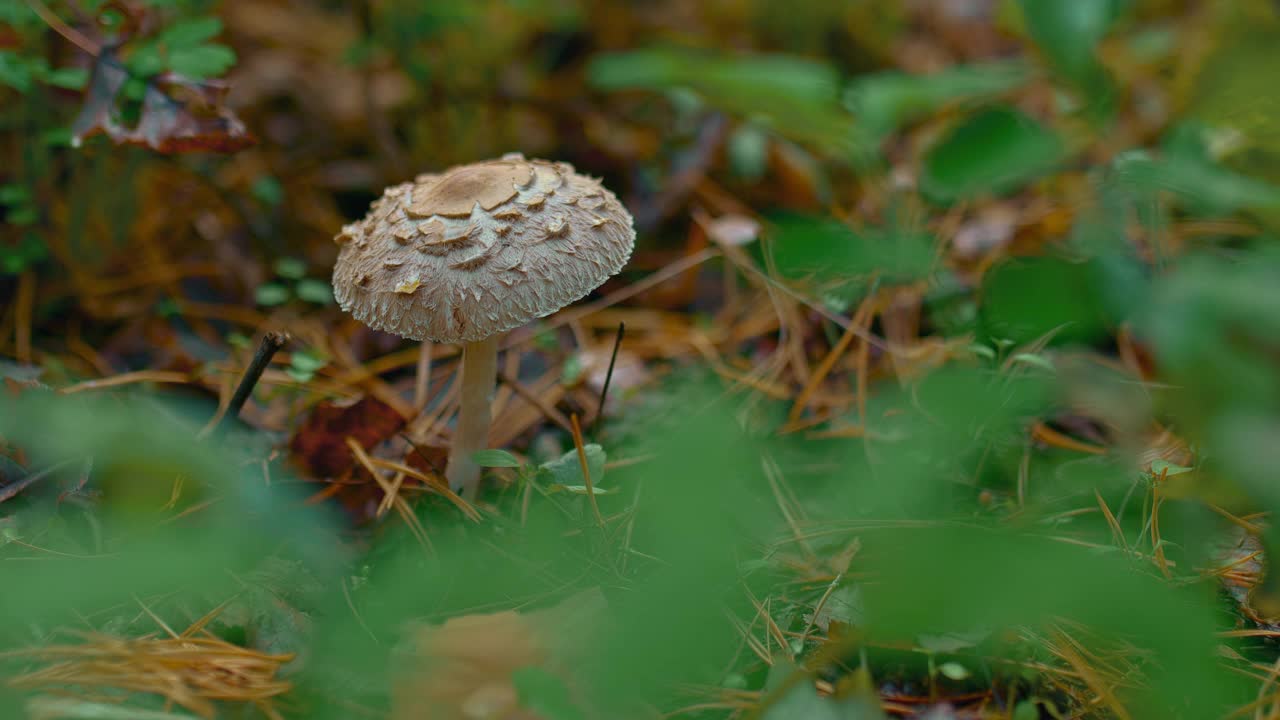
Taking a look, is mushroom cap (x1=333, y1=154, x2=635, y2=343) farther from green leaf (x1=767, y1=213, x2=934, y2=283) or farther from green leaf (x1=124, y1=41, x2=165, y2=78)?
green leaf (x1=124, y1=41, x2=165, y2=78)

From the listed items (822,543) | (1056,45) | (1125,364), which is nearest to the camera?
(1056,45)

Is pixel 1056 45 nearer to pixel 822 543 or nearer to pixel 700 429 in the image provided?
pixel 700 429

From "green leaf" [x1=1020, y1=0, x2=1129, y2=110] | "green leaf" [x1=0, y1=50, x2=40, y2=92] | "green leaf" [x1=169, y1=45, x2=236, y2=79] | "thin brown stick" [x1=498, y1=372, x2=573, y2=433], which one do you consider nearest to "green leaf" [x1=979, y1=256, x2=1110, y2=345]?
"green leaf" [x1=1020, y1=0, x2=1129, y2=110]

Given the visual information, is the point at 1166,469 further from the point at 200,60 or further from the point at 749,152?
the point at 200,60

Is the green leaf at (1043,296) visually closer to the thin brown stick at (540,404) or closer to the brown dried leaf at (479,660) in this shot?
the brown dried leaf at (479,660)

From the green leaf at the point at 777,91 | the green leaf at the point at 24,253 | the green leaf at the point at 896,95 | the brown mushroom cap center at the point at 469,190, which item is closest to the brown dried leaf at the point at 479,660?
the brown mushroom cap center at the point at 469,190

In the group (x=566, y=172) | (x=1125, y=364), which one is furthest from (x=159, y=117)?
(x=1125, y=364)
